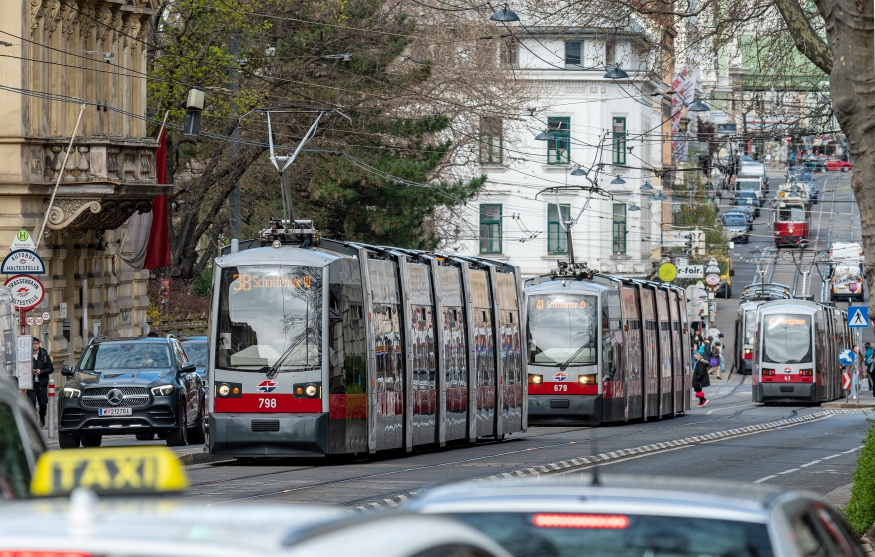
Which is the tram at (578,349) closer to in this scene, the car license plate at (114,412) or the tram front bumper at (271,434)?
the car license plate at (114,412)

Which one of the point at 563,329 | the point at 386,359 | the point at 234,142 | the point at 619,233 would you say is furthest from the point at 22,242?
the point at 619,233

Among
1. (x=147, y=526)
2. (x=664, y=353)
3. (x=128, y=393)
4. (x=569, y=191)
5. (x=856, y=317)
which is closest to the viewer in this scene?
(x=147, y=526)

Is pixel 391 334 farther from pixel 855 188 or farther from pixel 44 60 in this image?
pixel 44 60

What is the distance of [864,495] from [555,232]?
63951mm

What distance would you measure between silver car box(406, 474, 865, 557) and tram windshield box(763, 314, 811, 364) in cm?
4951

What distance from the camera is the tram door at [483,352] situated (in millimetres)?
28859

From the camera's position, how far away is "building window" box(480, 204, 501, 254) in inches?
3135

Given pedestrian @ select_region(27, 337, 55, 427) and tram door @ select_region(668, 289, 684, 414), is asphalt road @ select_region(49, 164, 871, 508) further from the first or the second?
tram door @ select_region(668, 289, 684, 414)

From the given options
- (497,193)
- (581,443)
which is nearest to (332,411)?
(581,443)

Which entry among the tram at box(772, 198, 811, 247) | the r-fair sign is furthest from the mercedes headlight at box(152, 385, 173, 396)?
the tram at box(772, 198, 811, 247)

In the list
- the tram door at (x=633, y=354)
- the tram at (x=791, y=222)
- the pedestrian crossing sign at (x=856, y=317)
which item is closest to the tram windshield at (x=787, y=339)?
the pedestrian crossing sign at (x=856, y=317)

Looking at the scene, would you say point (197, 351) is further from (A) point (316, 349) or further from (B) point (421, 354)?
(A) point (316, 349)

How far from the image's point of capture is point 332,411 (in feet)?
75.4

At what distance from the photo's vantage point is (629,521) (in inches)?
209
